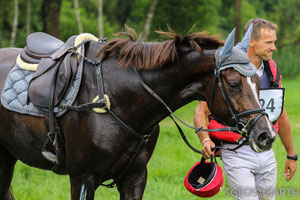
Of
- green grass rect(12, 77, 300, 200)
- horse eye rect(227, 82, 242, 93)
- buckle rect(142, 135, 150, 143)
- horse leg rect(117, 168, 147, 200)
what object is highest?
horse eye rect(227, 82, 242, 93)

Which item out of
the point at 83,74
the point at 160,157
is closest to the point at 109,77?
the point at 83,74

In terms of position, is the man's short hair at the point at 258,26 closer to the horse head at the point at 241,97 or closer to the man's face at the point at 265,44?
the man's face at the point at 265,44

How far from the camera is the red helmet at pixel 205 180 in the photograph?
3.72 meters

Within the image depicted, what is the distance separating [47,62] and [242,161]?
6.18 feet

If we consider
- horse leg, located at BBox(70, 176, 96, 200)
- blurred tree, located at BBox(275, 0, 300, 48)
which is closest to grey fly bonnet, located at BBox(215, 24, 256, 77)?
horse leg, located at BBox(70, 176, 96, 200)

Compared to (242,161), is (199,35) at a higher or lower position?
higher

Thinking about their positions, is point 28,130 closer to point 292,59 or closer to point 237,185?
point 237,185

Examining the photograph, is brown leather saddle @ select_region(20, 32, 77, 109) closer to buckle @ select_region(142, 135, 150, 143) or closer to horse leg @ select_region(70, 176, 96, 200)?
horse leg @ select_region(70, 176, 96, 200)

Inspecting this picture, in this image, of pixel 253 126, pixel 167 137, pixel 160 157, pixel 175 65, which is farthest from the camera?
pixel 167 137

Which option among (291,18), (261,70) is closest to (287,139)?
(261,70)

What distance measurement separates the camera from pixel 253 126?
3143 millimetres

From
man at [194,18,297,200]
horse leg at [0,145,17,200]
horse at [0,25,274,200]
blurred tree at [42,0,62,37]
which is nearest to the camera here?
horse at [0,25,274,200]

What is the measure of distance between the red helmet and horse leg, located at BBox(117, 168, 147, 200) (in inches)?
15.1

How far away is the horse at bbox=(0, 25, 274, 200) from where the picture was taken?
10.9ft
